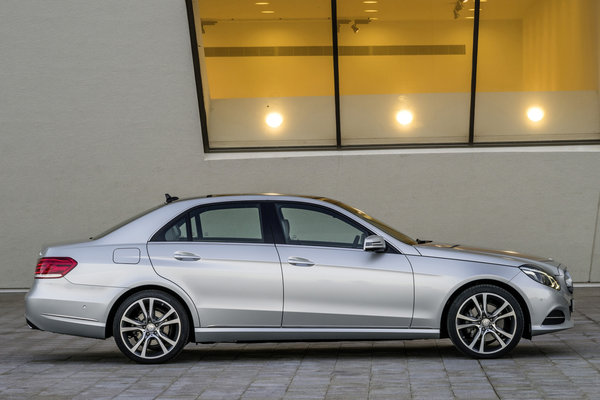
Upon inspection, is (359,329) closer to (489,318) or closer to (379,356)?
(379,356)

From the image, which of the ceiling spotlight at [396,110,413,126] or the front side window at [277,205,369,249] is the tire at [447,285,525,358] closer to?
the front side window at [277,205,369,249]

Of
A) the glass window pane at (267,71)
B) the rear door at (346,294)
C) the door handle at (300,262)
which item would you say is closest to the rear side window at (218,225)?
the door handle at (300,262)

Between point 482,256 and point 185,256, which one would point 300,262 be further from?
point 482,256

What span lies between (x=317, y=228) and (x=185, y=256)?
1189 millimetres

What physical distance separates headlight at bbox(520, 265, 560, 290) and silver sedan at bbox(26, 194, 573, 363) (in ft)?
0.04

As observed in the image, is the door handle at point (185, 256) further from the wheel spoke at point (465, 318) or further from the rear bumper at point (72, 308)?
the wheel spoke at point (465, 318)

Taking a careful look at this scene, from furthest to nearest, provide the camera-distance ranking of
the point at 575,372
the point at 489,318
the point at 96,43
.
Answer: the point at 96,43, the point at 489,318, the point at 575,372

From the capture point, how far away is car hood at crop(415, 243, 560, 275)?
866 cm

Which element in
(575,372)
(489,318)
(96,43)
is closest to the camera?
(575,372)

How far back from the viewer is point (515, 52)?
15.5m

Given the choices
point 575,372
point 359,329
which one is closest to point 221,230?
point 359,329

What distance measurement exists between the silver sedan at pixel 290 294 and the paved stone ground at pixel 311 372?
0.28 m

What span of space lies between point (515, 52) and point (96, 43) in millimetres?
6507

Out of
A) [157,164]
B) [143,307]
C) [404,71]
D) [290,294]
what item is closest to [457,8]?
[404,71]
